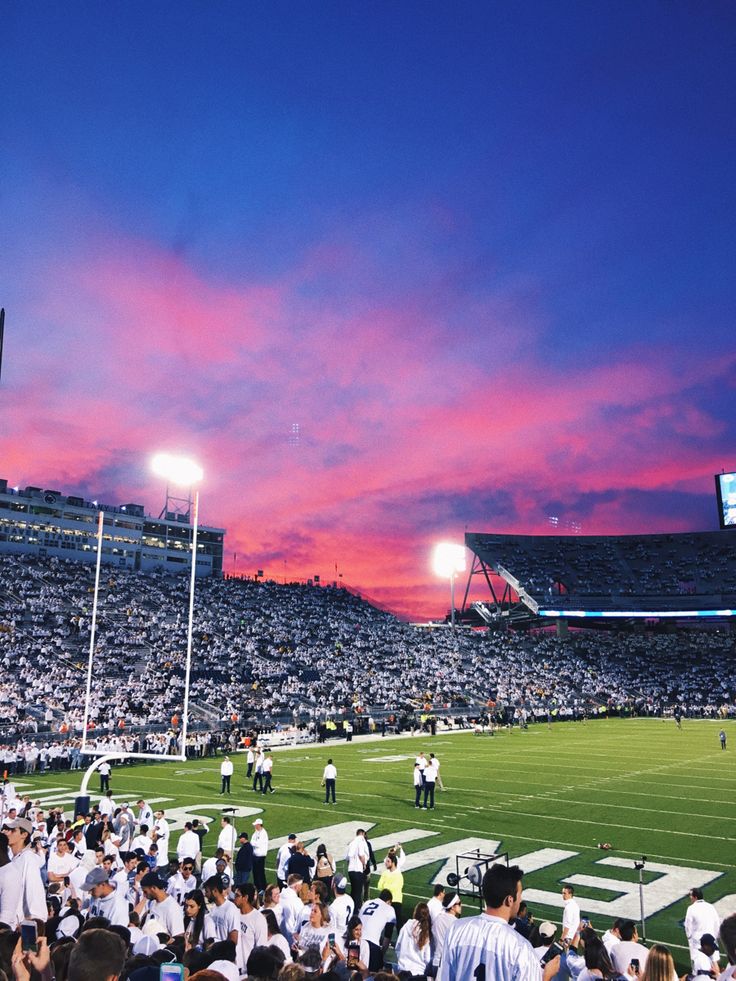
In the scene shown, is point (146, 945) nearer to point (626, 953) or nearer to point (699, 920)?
point (626, 953)

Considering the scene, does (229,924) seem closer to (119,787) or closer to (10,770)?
(119,787)

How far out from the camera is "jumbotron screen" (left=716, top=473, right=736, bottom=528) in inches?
2564

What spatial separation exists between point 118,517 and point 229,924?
74.3 m

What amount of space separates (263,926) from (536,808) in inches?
542

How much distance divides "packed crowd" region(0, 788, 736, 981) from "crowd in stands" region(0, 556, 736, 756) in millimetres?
19226

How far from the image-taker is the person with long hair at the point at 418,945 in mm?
7188

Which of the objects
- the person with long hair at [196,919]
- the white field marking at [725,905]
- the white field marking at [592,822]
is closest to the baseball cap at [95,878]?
the person with long hair at [196,919]

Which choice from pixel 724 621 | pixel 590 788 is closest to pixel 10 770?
pixel 590 788

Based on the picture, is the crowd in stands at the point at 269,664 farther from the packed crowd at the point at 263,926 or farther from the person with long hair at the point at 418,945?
the person with long hair at the point at 418,945

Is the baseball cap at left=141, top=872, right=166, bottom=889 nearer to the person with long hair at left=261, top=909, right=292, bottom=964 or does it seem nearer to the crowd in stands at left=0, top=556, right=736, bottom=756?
the person with long hair at left=261, top=909, right=292, bottom=964

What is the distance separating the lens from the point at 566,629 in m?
75.4

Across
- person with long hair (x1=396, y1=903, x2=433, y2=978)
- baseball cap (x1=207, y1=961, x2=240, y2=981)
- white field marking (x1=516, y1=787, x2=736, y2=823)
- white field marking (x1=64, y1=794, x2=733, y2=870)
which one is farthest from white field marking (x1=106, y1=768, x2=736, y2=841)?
baseball cap (x1=207, y1=961, x2=240, y2=981)

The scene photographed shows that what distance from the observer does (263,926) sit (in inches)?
266

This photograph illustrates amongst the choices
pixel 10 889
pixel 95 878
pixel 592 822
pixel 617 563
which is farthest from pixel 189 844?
pixel 617 563
